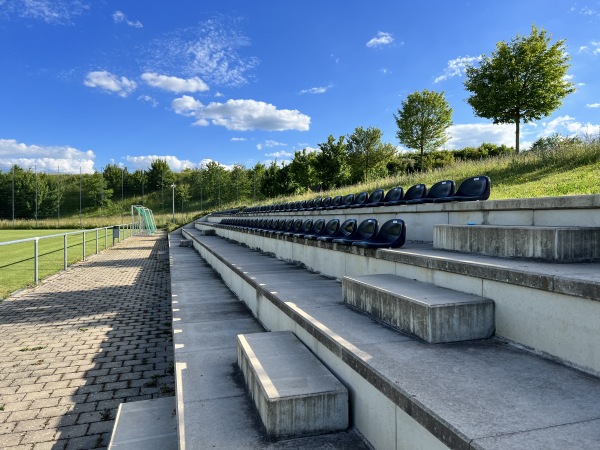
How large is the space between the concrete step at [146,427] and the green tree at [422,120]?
105 feet

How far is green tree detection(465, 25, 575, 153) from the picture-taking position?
2012 cm

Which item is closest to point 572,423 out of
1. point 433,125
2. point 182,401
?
point 182,401

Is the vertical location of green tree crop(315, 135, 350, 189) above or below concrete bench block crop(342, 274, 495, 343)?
above

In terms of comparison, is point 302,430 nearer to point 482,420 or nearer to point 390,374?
point 390,374

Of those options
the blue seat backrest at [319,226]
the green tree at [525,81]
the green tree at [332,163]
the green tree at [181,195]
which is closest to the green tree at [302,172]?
the green tree at [332,163]

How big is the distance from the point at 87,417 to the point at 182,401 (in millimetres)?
1373

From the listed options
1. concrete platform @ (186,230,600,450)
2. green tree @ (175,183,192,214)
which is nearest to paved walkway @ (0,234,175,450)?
concrete platform @ (186,230,600,450)

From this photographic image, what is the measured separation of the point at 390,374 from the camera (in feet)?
6.30

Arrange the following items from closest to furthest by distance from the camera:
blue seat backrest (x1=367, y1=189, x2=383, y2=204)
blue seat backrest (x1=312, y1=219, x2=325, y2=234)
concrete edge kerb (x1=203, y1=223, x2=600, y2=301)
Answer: concrete edge kerb (x1=203, y1=223, x2=600, y2=301), blue seat backrest (x1=312, y1=219, x2=325, y2=234), blue seat backrest (x1=367, y1=189, x2=383, y2=204)

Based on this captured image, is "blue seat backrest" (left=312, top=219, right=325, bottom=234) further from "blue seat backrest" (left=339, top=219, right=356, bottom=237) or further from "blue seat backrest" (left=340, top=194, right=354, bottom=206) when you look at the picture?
"blue seat backrest" (left=340, top=194, right=354, bottom=206)

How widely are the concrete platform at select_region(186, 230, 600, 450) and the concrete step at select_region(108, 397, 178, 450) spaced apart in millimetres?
1138

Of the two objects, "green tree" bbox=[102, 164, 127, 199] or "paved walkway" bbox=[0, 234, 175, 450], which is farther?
"green tree" bbox=[102, 164, 127, 199]

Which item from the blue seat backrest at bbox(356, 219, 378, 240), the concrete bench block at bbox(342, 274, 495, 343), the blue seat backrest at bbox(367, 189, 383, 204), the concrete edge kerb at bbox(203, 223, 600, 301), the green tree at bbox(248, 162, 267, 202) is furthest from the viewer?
the green tree at bbox(248, 162, 267, 202)

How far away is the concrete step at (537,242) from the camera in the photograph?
2752mm
